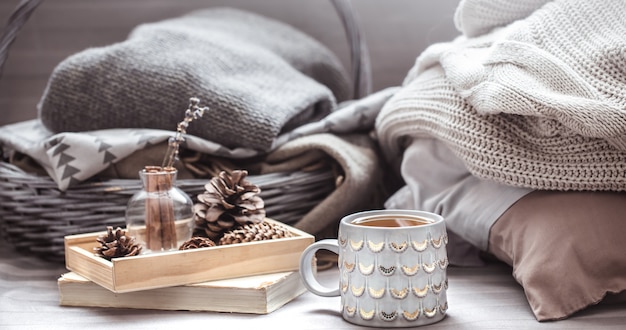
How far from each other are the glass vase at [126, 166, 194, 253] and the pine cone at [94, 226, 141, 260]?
0.03 meters

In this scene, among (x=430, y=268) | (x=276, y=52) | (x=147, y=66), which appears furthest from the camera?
(x=276, y=52)

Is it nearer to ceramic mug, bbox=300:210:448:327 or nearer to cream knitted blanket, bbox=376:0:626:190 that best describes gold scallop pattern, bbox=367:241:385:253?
ceramic mug, bbox=300:210:448:327

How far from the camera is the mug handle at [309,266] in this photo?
75 cm

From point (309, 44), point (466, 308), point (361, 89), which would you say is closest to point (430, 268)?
point (466, 308)

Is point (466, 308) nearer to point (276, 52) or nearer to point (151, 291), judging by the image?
point (151, 291)

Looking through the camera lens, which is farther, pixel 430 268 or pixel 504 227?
pixel 504 227

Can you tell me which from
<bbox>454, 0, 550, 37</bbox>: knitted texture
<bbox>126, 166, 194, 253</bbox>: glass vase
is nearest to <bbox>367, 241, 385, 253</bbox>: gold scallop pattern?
<bbox>126, 166, 194, 253</bbox>: glass vase

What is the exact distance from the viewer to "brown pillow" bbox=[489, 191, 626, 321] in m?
0.73

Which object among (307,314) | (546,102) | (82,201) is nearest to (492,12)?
(546,102)

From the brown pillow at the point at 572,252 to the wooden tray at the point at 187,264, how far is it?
0.24 m

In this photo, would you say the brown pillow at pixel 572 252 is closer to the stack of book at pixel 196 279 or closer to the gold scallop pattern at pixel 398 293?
the gold scallop pattern at pixel 398 293

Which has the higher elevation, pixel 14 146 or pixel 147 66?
pixel 147 66

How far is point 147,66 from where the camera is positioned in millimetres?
1013

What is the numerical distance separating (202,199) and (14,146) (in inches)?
12.9
